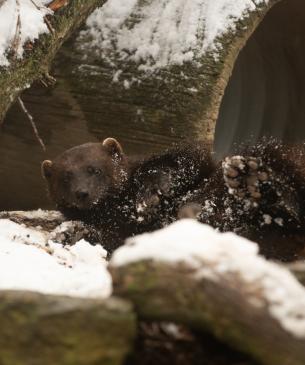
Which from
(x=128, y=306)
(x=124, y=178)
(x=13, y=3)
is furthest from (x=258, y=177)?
(x=128, y=306)

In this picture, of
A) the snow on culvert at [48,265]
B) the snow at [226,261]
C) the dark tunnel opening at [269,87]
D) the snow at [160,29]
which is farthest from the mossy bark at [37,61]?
the dark tunnel opening at [269,87]

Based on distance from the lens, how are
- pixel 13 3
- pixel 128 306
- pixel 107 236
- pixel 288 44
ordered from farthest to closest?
pixel 288 44
pixel 107 236
pixel 13 3
pixel 128 306

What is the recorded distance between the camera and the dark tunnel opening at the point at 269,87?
7.61m

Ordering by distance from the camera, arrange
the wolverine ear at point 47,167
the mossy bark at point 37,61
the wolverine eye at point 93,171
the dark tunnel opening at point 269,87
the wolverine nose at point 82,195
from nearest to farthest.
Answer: the mossy bark at point 37,61 → the wolverine nose at point 82,195 → the wolverine eye at point 93,171 → the wolverine ear at point 47,167 → the dark tunnel opening at point 269,87

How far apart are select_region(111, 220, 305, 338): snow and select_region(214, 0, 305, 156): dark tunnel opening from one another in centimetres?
576

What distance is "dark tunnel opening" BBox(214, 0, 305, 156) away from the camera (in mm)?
7605

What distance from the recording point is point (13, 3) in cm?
436

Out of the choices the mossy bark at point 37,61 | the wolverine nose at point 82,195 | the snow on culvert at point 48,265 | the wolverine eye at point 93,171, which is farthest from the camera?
the wolverine eye at point 93,171

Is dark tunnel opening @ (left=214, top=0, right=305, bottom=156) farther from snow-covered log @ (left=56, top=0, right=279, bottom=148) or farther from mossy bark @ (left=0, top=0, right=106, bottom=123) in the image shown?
mossy bark @ (left=0, top=0, right=106, bottom=123)

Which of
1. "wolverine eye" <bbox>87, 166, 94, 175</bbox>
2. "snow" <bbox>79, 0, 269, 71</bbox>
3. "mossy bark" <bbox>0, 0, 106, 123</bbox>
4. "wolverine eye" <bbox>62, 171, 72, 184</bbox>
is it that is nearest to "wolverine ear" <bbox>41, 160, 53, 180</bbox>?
"wolverine eye" <bbox>62, 171, 72, 184</bbox>

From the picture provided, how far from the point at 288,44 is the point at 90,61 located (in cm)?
279

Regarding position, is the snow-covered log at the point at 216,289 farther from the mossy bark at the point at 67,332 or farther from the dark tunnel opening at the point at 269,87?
the dark tunnel opening at the point at 269,87

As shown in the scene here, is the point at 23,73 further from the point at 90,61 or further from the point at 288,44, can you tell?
the point at 288,44

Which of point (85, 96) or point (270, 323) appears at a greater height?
point (85, 96)
